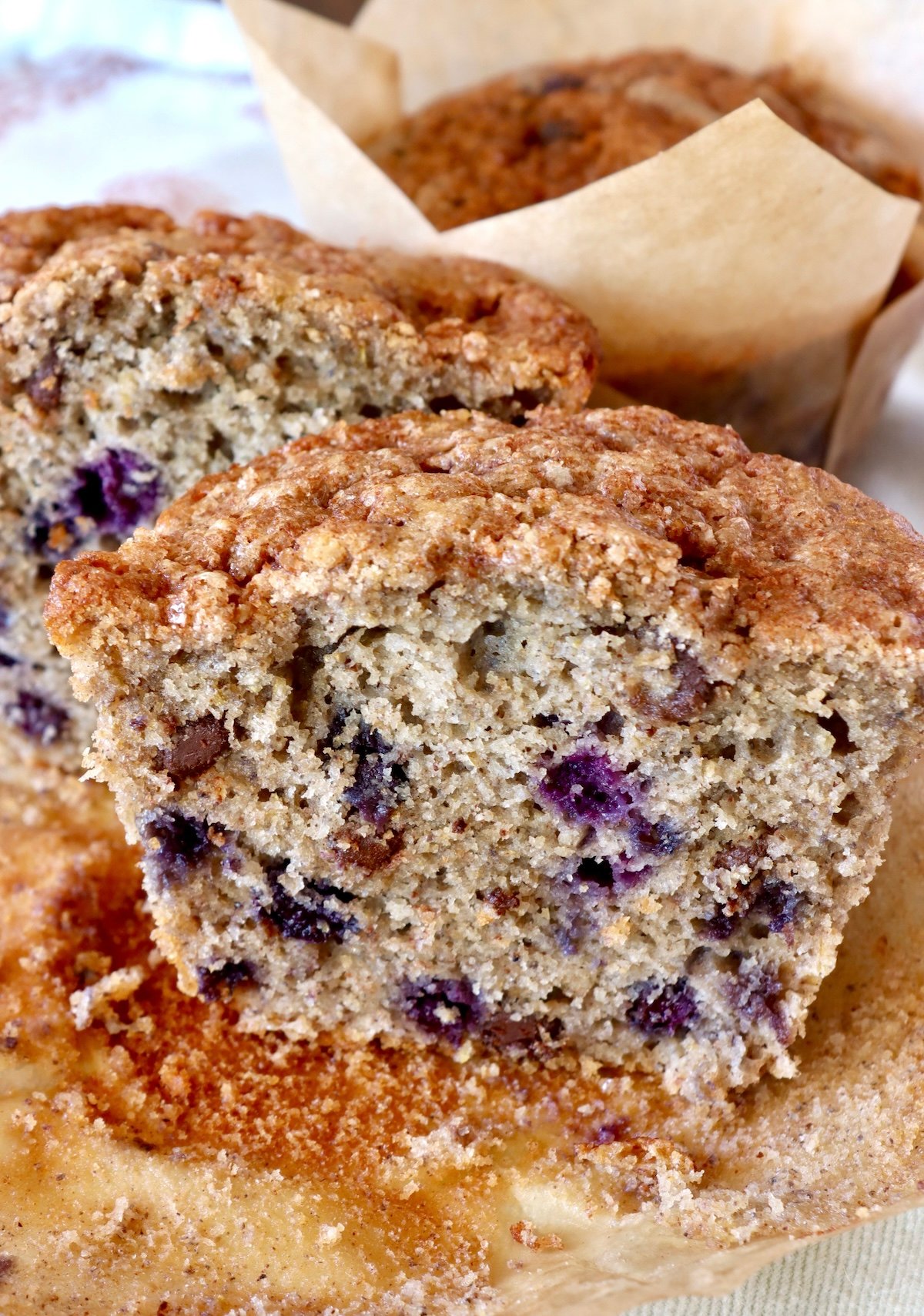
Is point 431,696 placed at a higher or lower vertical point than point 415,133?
lower

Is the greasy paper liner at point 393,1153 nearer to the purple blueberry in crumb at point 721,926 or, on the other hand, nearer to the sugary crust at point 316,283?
the purple blueberry in crumb at point 721,926

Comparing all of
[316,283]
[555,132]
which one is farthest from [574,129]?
[316,283]

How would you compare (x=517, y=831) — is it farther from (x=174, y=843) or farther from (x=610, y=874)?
(x=174, y=843)

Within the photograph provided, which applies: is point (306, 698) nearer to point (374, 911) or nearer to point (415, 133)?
point (374, 911)

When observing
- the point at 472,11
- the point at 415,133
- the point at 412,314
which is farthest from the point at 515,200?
the point at 472,11

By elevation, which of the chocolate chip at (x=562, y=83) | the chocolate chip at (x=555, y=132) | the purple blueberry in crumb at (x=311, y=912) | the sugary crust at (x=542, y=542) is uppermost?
the chocolate chip at (x=562, y=83)

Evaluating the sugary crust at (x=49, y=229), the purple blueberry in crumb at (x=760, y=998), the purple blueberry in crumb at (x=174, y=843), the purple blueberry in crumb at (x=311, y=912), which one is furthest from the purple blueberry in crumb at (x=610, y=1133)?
the sugary crust at (x=49, y=229)
